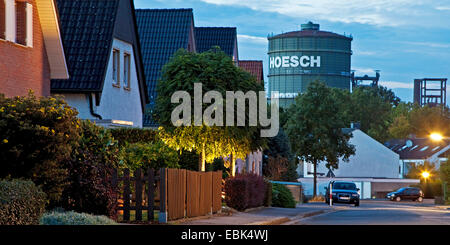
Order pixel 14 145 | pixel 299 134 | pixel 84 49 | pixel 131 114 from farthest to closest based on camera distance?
pixel 299 134 < pixel 131 114 < pixel 84 49 < pixel 14 145

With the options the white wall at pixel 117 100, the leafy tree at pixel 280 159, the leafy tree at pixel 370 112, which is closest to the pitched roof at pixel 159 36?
the white wall at pixel 117 100

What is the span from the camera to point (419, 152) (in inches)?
4956

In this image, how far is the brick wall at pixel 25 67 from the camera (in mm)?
22938

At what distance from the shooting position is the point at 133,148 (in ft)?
90.6

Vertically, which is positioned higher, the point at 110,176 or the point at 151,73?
the point at 151,73

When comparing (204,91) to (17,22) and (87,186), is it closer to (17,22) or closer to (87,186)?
(17,22)

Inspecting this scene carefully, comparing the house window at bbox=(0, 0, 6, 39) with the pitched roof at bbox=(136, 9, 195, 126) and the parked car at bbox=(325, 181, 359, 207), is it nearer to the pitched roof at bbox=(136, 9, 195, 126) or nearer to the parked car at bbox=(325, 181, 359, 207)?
the pitched roof at bbox=(136, 9, 195, 126)

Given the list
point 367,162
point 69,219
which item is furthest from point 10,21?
point 367,162

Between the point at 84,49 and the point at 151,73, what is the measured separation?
1149 centimetres

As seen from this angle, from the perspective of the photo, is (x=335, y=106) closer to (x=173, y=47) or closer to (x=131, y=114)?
(x=173, y=47)

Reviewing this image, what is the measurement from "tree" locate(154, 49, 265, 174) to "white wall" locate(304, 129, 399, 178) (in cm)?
8411

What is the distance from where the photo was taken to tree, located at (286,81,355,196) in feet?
231
